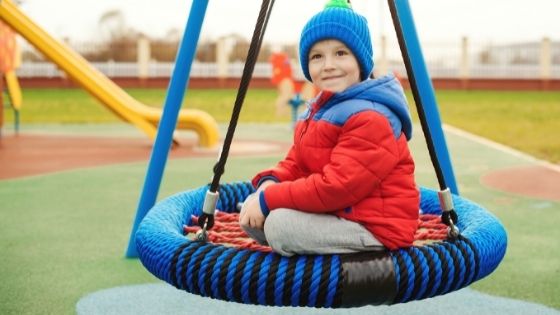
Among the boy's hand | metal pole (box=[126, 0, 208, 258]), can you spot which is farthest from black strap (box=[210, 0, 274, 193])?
metal pole (box=[126, 0, 208, 258])

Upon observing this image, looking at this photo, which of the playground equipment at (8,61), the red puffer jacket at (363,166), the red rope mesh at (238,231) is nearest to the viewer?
the red puffer jacket at (363,166)

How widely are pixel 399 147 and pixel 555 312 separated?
4.30ft

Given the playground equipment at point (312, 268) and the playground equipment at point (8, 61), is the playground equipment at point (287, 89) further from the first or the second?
the playground equipment at point (312, 268)

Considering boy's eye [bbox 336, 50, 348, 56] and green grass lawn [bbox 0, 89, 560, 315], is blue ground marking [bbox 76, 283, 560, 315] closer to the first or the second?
green grass lawn [bbox 0, 89, 560, 315]

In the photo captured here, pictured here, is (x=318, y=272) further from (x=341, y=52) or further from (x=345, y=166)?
(x=341, y=52)

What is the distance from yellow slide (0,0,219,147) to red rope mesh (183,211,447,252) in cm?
627

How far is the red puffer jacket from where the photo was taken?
1742 mm

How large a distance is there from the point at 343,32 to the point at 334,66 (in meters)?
0.09

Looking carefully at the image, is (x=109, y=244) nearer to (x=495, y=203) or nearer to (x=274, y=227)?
(x=274, y=227)

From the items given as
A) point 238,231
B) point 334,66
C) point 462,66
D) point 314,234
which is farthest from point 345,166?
point 462,66

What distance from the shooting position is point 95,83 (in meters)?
9.09

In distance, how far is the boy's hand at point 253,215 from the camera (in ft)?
6.12

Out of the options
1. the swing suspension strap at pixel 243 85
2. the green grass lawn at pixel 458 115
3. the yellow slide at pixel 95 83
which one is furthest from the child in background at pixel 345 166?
the yellow slide at pixel 95 83

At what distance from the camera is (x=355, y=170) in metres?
1.72
